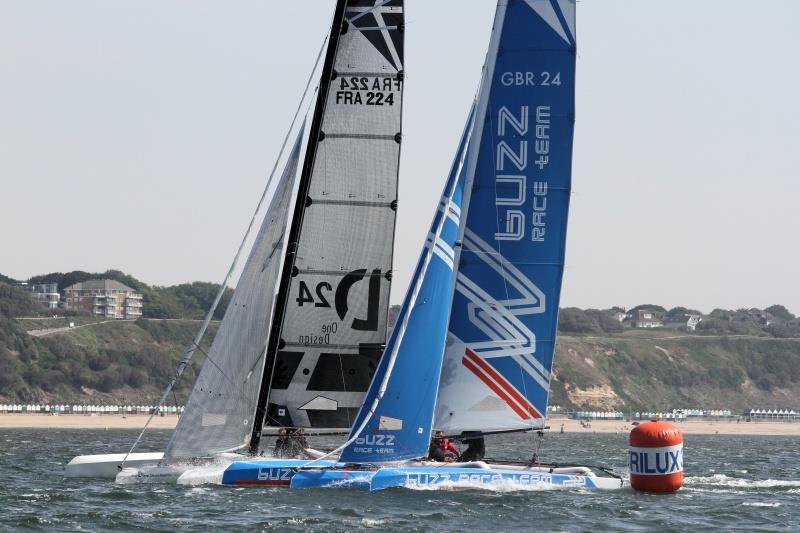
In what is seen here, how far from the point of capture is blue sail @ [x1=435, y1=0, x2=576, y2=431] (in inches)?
993

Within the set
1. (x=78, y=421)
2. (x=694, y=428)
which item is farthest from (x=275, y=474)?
(x=694, y=428)

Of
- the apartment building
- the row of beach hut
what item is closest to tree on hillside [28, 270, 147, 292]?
the apartment building

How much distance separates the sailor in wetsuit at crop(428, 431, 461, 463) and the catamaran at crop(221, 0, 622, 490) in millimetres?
269

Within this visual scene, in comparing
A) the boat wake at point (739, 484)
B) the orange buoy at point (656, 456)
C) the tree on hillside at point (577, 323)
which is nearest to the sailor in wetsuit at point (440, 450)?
the orange buoy at point (656, 456)

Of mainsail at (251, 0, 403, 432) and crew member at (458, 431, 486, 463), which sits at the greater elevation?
mainsail at (251, 0, 403, 432)

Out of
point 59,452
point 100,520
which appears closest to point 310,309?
point 100,520

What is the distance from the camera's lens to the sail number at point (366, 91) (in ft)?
84.4

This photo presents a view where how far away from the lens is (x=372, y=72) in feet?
84.4

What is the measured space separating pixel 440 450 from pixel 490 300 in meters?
2.90

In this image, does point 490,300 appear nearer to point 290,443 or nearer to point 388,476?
point 388,476

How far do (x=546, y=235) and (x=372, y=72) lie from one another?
4377mm

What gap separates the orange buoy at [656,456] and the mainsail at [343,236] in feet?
16.5

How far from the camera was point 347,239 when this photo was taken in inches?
1019

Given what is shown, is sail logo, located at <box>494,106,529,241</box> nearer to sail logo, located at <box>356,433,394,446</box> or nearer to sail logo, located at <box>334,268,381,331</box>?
sail logo, located at <box>334,268,381,331</box>
